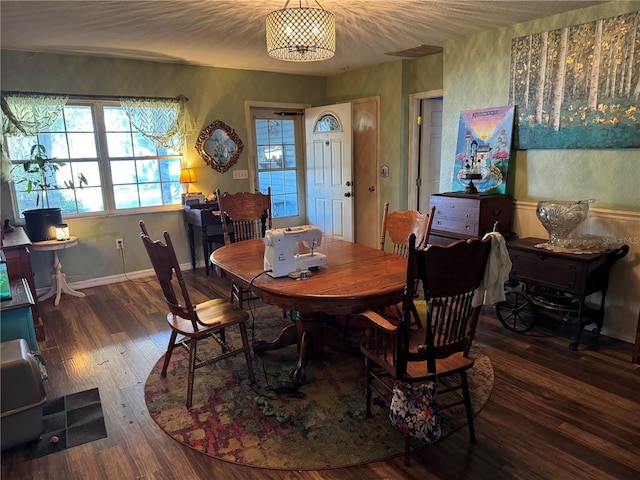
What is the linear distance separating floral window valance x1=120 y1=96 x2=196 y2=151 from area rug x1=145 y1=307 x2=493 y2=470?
279 centimetres

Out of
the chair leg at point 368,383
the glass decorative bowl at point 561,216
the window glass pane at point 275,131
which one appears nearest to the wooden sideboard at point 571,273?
the glass decorative bowl at point 561,216

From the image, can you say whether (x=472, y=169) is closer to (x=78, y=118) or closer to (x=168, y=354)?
(x=168, y=354)

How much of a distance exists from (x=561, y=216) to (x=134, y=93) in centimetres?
429

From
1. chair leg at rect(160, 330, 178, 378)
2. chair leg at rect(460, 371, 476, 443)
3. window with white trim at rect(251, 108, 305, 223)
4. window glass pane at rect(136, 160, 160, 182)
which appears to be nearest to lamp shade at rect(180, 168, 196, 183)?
window glass pane at rect(136, 160, 160, 182)

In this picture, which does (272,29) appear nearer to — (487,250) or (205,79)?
(487,250)

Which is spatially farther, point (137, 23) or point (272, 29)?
point (137, 23)

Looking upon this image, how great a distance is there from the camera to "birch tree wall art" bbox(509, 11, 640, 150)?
2.87m

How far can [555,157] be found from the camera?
3.32 metres

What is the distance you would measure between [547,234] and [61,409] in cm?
359

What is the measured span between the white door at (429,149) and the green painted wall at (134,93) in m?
1.79

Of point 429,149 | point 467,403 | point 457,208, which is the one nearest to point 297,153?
point 429,149

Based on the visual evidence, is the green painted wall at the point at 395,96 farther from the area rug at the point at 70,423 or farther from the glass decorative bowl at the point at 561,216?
the area rug at the point at 70,423

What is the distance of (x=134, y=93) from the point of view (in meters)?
4.60

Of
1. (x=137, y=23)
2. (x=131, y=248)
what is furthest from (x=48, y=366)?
(x=137, y=23)
